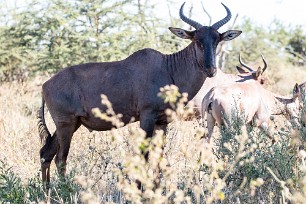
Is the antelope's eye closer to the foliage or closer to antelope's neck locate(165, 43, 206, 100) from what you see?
antelope's neck locate(165, 43, 206, 100)

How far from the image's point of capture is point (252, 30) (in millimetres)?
41906

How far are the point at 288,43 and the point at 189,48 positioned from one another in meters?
35.7

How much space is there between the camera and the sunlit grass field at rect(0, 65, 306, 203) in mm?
3893

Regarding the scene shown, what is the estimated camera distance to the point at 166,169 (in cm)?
421

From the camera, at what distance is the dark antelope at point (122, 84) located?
7480mm

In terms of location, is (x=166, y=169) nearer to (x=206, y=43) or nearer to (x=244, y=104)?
(x=206, y=43)

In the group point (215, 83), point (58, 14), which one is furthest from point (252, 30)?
point (215, 83)

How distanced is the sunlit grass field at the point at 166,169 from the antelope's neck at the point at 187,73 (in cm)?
52

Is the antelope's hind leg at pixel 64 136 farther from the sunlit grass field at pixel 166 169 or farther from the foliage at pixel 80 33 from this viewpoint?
the foliage at pixel 80 33

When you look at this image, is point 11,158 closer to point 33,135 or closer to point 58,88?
point 33,135

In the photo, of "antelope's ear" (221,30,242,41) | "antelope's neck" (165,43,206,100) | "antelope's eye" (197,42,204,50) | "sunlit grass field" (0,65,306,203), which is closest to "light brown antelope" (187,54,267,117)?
"sunlit grass field" (0,65,306,203)

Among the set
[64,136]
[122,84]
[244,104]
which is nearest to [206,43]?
[122,84]

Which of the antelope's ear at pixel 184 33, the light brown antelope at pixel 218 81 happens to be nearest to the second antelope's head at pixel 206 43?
the antelope's ear at pixel 184 33

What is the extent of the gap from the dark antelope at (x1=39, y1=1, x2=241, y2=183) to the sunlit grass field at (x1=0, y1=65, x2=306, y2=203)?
34cm
